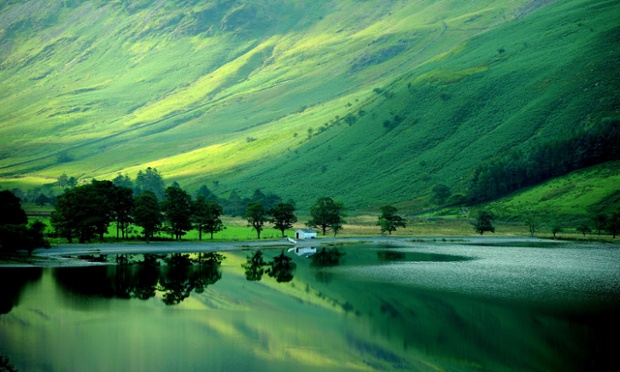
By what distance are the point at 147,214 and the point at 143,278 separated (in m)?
37.0

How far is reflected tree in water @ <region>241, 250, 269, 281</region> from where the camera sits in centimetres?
8129

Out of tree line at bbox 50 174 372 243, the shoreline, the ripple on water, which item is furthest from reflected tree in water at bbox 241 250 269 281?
tree line at bbox 50 174 372 243

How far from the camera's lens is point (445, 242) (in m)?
133

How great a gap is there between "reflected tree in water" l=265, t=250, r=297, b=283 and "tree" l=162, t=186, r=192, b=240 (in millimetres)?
23689

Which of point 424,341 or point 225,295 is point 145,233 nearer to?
point 225,295

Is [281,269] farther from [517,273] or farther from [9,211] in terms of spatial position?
[9,211]

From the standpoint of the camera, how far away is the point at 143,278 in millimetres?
76750

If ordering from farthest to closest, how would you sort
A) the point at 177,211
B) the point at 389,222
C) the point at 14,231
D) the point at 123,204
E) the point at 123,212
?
the point at 389,222, the point at 177,211, the point at 123,212, the point at 123,204, the point at 14,231

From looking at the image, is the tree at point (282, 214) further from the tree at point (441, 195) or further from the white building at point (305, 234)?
the tree at point (441, 195)

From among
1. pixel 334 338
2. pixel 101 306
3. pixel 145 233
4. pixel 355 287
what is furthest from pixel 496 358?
pixel 145 233

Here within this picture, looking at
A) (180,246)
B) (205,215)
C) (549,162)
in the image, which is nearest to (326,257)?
(180,246)

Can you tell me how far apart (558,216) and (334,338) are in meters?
123

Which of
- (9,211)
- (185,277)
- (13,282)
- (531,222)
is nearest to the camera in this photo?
(13,282)

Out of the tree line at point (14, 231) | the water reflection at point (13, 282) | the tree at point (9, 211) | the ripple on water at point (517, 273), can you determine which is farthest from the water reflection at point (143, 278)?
the ripple on water at point (517, 273)
